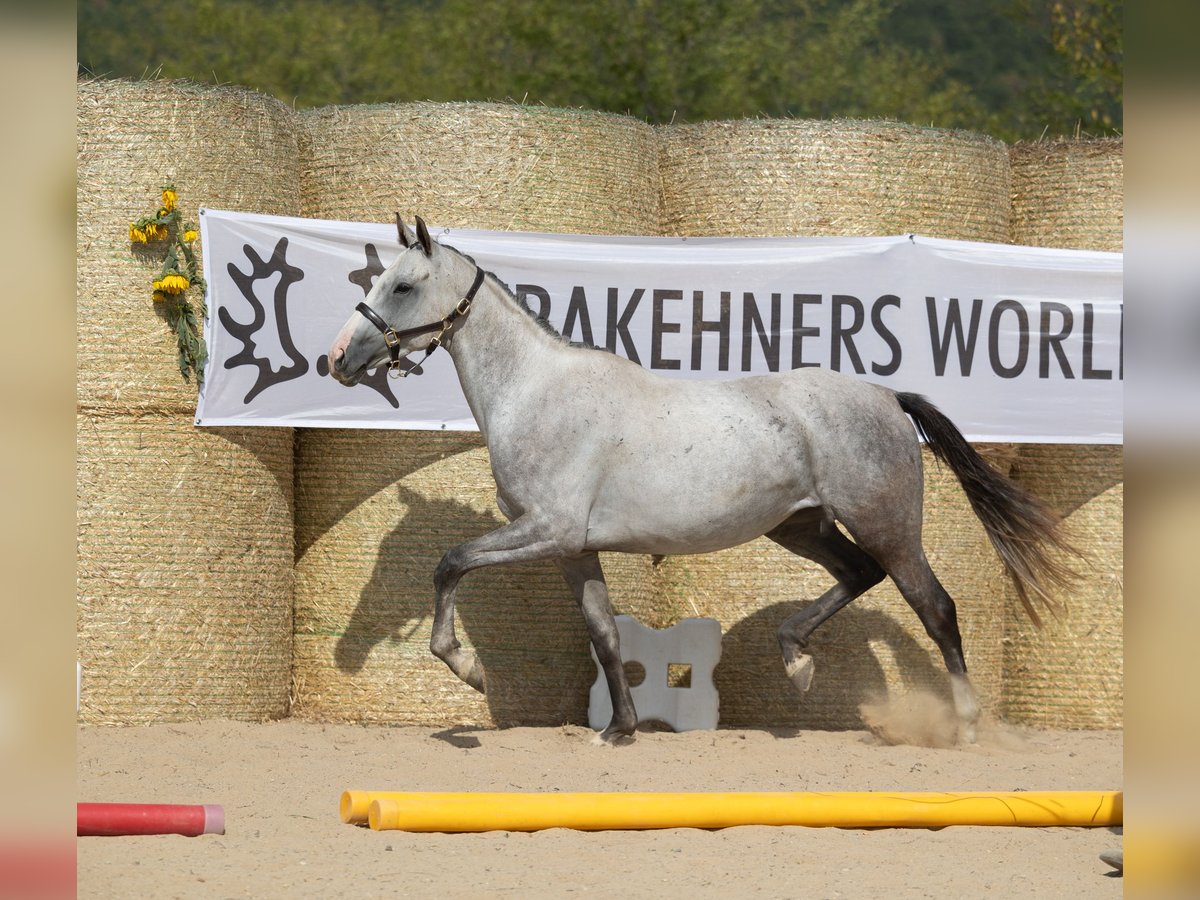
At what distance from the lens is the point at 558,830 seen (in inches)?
166

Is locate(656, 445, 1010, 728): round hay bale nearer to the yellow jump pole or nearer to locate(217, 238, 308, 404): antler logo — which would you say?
locate(217, 238, 308, 404): antler logo

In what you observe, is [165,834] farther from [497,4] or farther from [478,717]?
[497,4]

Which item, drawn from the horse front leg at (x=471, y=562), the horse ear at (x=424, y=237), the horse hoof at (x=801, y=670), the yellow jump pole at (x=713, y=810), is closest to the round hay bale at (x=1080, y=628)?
the horse hoof at (x=801, y=670)

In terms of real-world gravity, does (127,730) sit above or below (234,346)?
below

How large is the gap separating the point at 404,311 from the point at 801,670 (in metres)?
2.15

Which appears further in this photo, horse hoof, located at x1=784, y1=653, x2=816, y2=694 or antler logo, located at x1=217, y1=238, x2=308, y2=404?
antler logo, located at x1=217, y1=238, x2=308, y2=404

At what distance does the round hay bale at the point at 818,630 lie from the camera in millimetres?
6500

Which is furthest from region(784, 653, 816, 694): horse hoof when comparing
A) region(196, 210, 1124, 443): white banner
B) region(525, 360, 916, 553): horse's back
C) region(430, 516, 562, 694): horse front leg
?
region(196, 210, 1124, 443): white banner

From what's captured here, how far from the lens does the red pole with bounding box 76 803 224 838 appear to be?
3832mm

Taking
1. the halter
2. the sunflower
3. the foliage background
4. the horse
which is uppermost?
the foliage background

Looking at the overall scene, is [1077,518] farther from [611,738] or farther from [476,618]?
[476,618]
